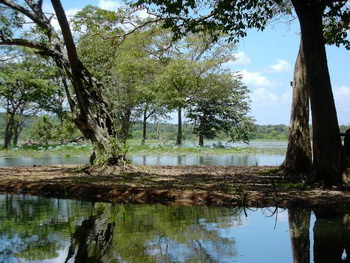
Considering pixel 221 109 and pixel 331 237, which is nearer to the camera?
pixel 331 237

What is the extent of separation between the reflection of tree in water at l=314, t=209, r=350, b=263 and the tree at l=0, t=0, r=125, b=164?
6.72 m

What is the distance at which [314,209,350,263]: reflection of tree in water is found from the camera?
166 inches

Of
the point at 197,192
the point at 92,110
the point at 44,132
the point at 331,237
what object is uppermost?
the point at 92,110

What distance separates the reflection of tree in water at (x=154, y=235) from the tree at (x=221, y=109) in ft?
94.6

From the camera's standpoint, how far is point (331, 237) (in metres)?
4.95

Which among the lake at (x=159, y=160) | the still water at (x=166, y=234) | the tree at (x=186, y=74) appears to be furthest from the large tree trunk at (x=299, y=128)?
the tree at (x=186, y=74)

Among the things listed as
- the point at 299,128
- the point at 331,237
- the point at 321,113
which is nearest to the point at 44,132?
the point at 299,128

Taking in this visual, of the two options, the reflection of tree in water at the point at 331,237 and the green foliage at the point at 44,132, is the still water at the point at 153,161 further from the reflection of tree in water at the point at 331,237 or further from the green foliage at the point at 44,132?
the green foliage at the point at 44,132

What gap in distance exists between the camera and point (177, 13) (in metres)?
9.73

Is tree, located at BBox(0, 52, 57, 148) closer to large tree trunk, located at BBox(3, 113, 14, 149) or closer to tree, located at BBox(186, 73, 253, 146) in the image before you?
large tree trunk, located at BBox(3, 113, 14, 149)

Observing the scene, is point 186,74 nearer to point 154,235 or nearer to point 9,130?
point 9,130

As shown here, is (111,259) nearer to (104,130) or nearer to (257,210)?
(257,210)

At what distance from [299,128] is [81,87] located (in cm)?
616

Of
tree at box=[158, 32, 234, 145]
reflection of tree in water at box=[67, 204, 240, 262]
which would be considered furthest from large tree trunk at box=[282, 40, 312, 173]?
tree at box=[158, 32, 234, 145]
